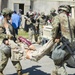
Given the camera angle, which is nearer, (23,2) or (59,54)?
(59,54)

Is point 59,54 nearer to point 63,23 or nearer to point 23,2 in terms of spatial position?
point 63,23

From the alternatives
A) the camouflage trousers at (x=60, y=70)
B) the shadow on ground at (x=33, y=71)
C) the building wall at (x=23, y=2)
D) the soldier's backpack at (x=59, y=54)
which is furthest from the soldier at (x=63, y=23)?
the building wall at (x=23, y=2)

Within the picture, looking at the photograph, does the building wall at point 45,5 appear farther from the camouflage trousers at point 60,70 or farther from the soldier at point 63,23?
the soldier at point 63,23

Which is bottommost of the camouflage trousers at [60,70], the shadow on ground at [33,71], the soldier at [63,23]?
the shadow on ground at [33,71]

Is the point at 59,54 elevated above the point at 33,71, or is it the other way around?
the point at 59,54

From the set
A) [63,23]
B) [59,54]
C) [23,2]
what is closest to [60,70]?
[59,54]

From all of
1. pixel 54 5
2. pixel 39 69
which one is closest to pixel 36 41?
pixel 39 69

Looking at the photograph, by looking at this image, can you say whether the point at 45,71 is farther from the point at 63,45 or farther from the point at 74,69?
the point at 63,45

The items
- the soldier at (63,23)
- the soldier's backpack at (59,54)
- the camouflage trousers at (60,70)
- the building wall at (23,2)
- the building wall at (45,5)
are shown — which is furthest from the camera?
the building wall at (45,5)

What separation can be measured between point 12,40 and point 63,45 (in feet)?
4.38

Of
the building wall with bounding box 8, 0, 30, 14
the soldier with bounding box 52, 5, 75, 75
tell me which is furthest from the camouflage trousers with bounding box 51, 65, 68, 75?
the building wall with bounding box 8, 0, 30, 14

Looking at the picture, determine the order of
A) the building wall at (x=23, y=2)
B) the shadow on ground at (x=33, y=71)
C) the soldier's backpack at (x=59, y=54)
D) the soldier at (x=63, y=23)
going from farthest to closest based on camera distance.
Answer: the building wall at (x=23, y=2) → the shadow on ground at (x=33, y=71) → the soldier's backpack at (x=59, y=54) → the soldier at (x=63, y=23)

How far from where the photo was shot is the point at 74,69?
29.5ft

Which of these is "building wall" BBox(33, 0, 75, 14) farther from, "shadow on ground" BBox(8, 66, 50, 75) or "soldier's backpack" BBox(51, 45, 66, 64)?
"soldier's backpack" BBox(51, 45, 66, 64)
